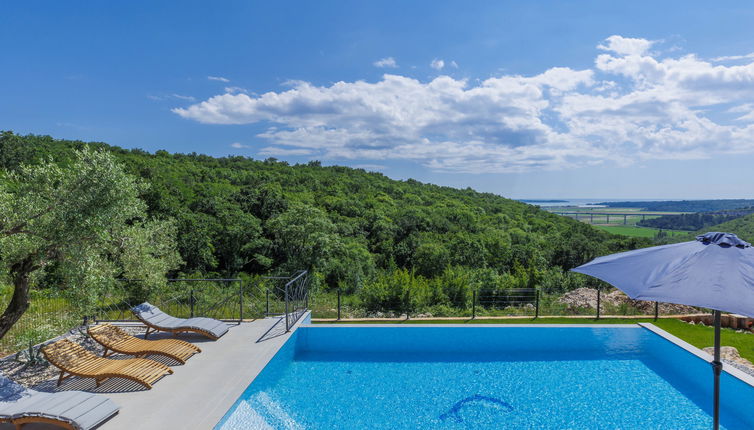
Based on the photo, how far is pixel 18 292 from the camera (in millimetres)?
5945

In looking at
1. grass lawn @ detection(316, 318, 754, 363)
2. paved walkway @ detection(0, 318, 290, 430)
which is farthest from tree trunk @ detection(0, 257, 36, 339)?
grass lawn @ detection(316, 318, 754, 363)

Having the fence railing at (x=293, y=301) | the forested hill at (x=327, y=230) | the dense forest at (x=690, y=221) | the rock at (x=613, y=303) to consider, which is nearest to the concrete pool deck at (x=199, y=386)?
the fence railing at (x=293, y=301)

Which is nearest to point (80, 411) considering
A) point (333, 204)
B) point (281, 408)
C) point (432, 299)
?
point (281, 408)

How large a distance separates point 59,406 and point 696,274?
6420mm

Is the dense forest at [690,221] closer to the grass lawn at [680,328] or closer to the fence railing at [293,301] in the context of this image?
the grass lawn at [680,328]

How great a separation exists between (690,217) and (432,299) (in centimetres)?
6807

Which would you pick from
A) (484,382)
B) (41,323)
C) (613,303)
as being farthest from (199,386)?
(613,303)

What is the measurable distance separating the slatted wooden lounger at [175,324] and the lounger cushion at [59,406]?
2613mm

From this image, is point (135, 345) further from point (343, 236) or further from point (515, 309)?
point (343, 236)

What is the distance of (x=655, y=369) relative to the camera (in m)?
7.48

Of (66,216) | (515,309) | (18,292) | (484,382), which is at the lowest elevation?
(484,382)

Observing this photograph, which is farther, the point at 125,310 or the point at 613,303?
the point at 613,303

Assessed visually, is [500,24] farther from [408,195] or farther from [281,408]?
[408,195]

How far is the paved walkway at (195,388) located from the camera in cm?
468
